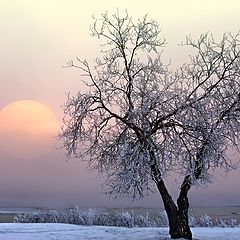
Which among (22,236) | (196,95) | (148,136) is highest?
(196,95)

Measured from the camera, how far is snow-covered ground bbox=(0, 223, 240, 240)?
77.4 feet

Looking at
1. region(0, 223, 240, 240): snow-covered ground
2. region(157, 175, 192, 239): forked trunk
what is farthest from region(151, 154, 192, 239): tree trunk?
region(0, 223, 240, 240): snow-covered ground

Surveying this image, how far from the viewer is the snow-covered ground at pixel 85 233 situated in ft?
77.4

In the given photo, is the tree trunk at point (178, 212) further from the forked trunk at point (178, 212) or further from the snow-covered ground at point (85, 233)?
the snow-covered ground at point (85, 233)

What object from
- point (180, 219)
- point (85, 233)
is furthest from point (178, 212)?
point (85, 233)

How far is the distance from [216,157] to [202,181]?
4.43 ft

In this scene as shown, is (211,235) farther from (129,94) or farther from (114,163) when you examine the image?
(129,94)

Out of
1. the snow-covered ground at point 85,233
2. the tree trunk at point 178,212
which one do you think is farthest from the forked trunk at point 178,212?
the snow-covered ground at point 85,233

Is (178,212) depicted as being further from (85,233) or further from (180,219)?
(85,233)

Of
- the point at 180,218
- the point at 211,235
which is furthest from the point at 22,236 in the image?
the point at 211,235

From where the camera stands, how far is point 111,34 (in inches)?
A: 870

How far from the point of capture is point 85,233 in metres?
25.6

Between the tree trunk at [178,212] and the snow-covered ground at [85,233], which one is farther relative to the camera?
the snow-covered ground at [85,233]

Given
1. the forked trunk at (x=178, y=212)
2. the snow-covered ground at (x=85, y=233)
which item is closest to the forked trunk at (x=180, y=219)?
the forked trunk at (x=178, y=212)
